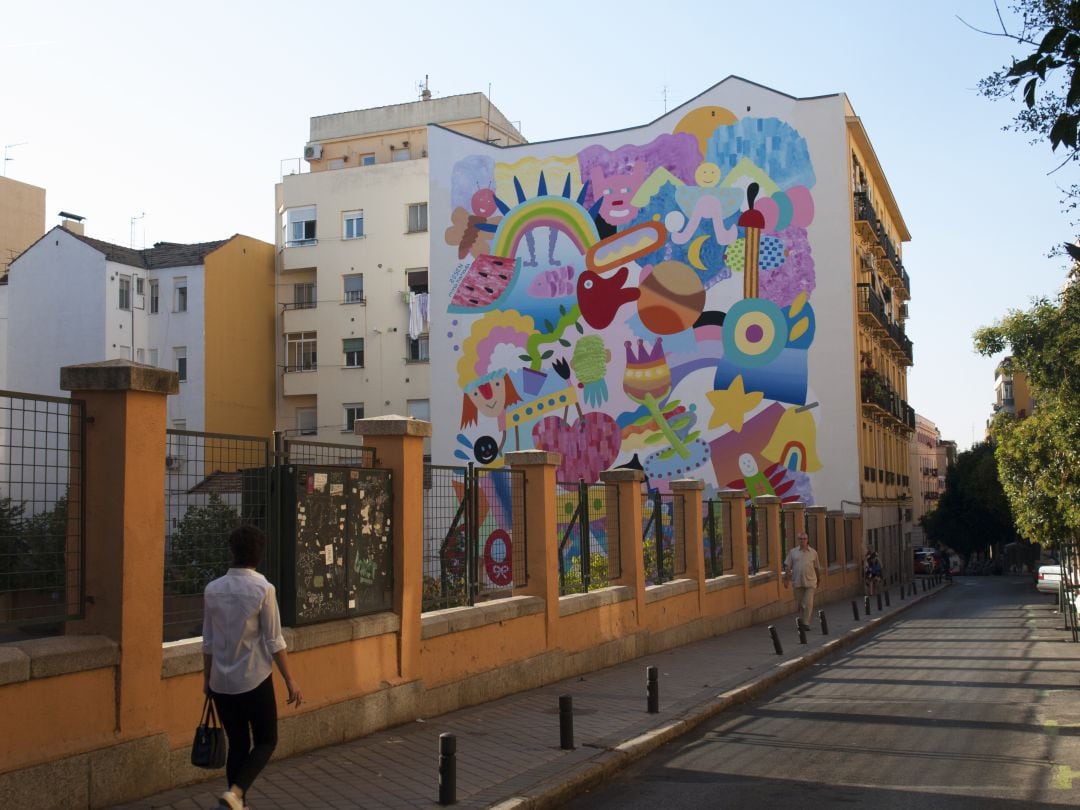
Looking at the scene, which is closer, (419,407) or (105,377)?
(105,377)

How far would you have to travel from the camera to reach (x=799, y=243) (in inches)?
1660

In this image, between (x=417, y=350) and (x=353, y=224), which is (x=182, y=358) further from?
(x=417, y=350)

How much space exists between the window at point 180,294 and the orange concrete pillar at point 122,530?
4265 centimetres

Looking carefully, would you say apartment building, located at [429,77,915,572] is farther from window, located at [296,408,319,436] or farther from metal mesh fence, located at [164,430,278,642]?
metal mesh fence, located at [164,430,278,642]

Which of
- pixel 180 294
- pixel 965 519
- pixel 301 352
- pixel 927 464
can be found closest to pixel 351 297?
pixel 301 352

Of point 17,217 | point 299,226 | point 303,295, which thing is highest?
point 17,217

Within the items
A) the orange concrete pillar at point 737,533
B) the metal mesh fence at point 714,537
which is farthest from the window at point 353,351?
the metal mesh fence at point 714,537

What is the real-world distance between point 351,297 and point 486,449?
35.9ft

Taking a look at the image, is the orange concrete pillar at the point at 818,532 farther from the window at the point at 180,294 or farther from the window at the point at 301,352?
the window at the point at 180,294

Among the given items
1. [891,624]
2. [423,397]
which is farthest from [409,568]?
[423,397]

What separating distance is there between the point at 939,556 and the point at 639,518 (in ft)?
172

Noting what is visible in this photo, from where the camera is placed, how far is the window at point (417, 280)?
50.6 meters

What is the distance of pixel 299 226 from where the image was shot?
52.8 m

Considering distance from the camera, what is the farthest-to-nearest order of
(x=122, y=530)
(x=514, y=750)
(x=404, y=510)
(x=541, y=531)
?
(x=541, y=531) < (x=404, y=510) < (x=514, y=750) < (x=122, y=530)
